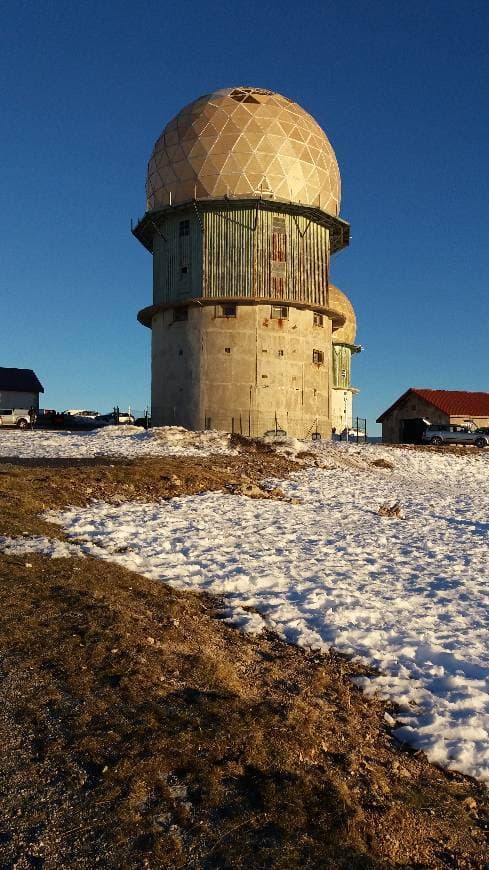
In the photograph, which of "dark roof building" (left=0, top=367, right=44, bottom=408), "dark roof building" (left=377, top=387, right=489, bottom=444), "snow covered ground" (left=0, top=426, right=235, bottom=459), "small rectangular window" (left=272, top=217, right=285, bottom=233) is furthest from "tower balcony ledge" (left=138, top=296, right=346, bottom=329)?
"dark roof building" (left=0, top=367, right=44, bottom=408)

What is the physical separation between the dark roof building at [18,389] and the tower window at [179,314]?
28.8 meters

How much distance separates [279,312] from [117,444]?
1237 centimetres

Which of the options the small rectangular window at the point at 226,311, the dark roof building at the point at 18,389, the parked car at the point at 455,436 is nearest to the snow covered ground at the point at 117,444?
the small rectangular window at the point at 226,311

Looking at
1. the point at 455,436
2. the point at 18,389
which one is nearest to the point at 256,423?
the point at 455,436

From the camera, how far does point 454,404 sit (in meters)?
45.2

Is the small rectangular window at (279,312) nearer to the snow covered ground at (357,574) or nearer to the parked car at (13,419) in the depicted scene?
the snow covered ground at (357,574)

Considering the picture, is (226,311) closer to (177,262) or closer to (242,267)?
(242,267)

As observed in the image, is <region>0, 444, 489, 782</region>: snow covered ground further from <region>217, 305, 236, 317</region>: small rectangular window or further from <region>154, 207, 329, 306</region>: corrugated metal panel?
<region>154, 207, 329, 306</region>: corrugated metal panel

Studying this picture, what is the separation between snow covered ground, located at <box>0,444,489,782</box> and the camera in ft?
18.1

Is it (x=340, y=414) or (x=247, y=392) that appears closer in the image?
(x=247, y=392)

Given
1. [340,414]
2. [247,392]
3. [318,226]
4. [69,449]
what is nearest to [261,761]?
[69,449]

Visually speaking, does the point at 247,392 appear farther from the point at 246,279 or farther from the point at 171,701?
the point at 171,701

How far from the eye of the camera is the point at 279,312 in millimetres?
31203

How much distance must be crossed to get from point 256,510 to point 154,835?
10991 millimetres
